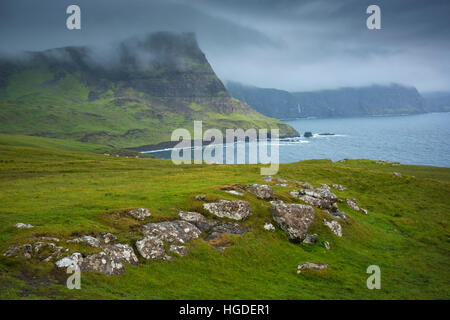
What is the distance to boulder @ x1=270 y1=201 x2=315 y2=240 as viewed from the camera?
39.2 meters

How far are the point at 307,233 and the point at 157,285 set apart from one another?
22932 mm

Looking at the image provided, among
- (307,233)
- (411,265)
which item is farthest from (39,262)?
(411,265)

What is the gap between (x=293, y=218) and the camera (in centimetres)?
4022

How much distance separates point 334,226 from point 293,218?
763 cm

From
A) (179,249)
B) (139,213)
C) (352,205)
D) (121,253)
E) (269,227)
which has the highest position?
(139,213)

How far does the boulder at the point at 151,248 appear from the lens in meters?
28.7

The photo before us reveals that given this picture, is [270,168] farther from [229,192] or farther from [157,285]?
[157,285]

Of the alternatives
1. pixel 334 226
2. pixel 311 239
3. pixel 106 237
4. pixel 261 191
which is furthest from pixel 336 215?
pixel 106 237

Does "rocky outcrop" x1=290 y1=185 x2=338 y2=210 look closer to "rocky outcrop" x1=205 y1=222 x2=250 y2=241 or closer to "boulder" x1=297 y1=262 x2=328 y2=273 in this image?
"rocky outcrop" x1=205 y1=222 x2=250 y2=241

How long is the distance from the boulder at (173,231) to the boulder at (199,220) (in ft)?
2.84

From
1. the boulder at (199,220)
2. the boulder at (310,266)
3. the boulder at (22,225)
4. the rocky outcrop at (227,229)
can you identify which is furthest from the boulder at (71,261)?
the boulder at (310,266)

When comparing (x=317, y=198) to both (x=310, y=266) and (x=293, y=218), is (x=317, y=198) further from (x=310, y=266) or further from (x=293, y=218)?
(x=310, y=266)

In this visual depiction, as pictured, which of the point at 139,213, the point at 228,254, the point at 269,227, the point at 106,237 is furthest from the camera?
the point at 269,227

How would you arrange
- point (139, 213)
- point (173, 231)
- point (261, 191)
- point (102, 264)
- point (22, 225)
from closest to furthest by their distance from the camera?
1. point (102, 264)
2. point (22, 225)
3. point (173, 231)
4. point (139, 213)
5. point (261, 191)
